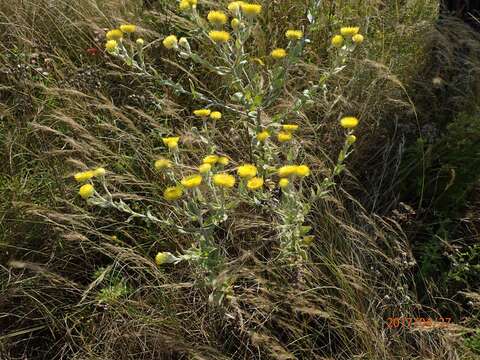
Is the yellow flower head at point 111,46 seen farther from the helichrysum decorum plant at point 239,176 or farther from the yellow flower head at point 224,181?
the yellow flower head at point 224,181

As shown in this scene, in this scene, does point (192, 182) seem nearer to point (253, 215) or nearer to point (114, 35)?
point (253, 215)

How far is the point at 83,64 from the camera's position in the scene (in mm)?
2949

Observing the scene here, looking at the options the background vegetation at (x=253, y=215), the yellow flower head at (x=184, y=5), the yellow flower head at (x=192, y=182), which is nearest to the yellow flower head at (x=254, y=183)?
the yellow flower head at (x=192, y=182)

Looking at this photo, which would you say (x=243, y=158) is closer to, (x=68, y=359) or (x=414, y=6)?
(x=68, y=359)

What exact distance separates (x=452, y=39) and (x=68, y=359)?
261 cm

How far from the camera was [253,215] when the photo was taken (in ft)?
6.98

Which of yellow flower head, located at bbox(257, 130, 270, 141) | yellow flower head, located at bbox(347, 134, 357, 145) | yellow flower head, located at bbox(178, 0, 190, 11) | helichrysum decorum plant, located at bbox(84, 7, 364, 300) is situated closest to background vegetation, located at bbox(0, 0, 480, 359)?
helichrysum decorum plant, located at bbox(84, 7, 364, 300)

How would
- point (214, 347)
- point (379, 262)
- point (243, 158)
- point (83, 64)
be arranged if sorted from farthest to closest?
point (83, 64) < point (243, 158) < point (379, 262) < point (214, 347)

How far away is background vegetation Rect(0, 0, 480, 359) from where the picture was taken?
1930 millimetres

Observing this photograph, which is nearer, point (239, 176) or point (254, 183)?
point (254, 183)

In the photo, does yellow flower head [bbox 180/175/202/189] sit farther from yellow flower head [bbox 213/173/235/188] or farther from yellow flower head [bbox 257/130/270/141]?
yellow flower head [bbox 257/130/270/141]

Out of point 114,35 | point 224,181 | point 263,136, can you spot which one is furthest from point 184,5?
point 224,181

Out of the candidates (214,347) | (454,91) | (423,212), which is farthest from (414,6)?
(214,347)

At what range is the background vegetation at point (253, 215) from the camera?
6.33 feet
